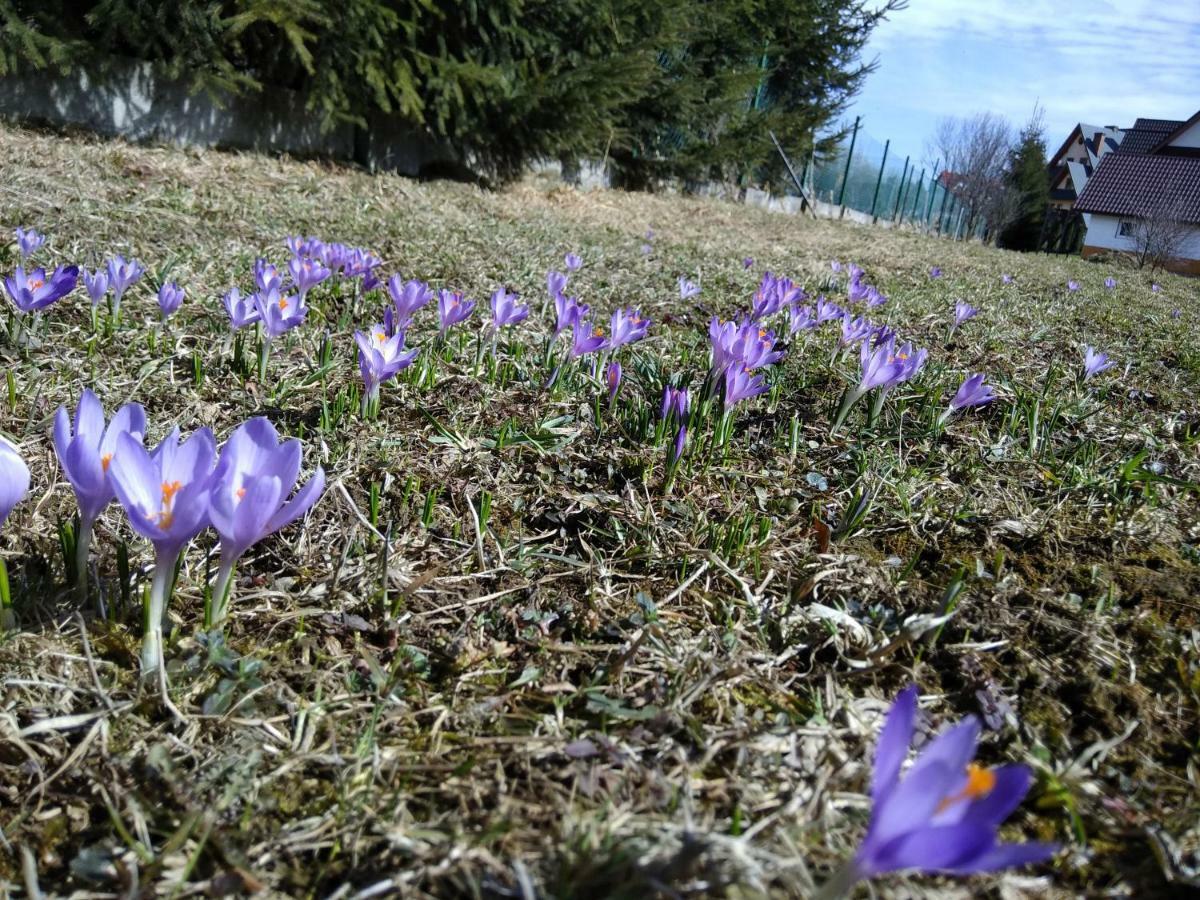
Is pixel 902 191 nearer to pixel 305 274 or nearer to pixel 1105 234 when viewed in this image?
pixel 1105 234

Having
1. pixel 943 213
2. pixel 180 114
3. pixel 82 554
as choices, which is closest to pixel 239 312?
pixel 82 554

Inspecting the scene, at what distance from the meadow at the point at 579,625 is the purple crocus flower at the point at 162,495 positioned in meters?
0.09

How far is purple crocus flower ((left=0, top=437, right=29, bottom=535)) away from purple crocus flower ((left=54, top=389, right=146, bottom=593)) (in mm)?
44

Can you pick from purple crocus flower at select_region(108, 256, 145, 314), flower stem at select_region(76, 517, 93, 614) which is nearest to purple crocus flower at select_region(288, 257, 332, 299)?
purple crocus flower at select_region(108, 256, 145, 314)

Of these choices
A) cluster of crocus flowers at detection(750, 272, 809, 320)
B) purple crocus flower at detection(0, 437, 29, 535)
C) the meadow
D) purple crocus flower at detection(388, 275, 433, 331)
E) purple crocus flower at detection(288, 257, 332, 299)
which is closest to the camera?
the meadow

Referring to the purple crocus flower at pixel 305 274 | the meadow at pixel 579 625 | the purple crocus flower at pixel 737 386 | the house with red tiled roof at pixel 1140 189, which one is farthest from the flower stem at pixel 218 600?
the house with red tiled roof at pixel 1140 189

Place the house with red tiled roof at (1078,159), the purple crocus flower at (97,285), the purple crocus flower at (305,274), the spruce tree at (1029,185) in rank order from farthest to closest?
the house with red tiled roof at (1078,159) < the spruce tree at (1029,185) < the purple crocus flower at (305,274) < the purple crocus flower at (97,285)

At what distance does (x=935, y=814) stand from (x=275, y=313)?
1.74 meters

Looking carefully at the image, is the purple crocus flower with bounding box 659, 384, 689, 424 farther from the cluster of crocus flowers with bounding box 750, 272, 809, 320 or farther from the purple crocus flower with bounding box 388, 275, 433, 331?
the cluster of crocus flowers with bounding box 750, 272, 809, 320

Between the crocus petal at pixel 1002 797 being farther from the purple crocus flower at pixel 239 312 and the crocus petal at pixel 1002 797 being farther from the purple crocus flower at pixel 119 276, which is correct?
the purple crocus flower at pixel 119 276

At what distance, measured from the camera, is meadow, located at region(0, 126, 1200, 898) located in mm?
851

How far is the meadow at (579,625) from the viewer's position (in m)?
0.85

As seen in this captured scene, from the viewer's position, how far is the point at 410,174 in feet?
27.2

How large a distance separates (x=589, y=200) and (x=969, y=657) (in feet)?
29.2
